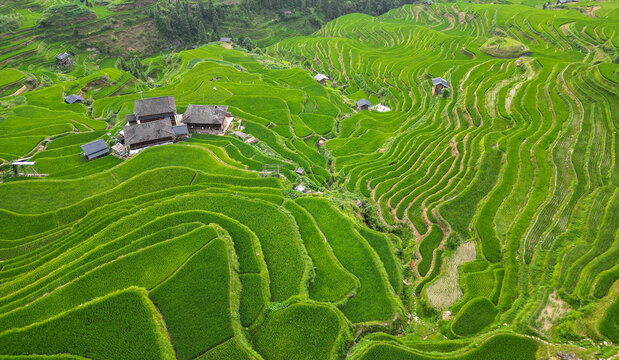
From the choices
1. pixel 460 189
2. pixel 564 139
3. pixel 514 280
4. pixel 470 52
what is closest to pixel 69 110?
pixel 460 189

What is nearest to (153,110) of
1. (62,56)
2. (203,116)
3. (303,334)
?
(203,116)

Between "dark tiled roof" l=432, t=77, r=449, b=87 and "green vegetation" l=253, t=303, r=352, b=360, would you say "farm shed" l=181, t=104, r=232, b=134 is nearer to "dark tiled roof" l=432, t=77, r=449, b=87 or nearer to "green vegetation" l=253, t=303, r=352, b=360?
"green vegetation" l=253, t=303, r=352, b=360

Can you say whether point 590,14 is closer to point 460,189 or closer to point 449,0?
point 449,0

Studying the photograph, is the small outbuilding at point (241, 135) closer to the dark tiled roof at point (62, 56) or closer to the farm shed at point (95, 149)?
the farm shed at point (95, 149)

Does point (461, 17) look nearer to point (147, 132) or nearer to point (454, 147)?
point (454, 147)

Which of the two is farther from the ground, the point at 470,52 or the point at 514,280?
the point at 470,52

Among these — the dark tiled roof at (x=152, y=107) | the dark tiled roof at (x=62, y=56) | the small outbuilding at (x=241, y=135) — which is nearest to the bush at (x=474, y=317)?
the small outbuilding at (x=241, y=135)

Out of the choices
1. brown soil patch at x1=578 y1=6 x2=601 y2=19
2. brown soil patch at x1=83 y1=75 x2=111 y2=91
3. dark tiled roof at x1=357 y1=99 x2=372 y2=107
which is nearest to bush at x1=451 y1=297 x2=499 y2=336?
dark tiled roof at x1=357 y1=99 x2=372 y2=107
